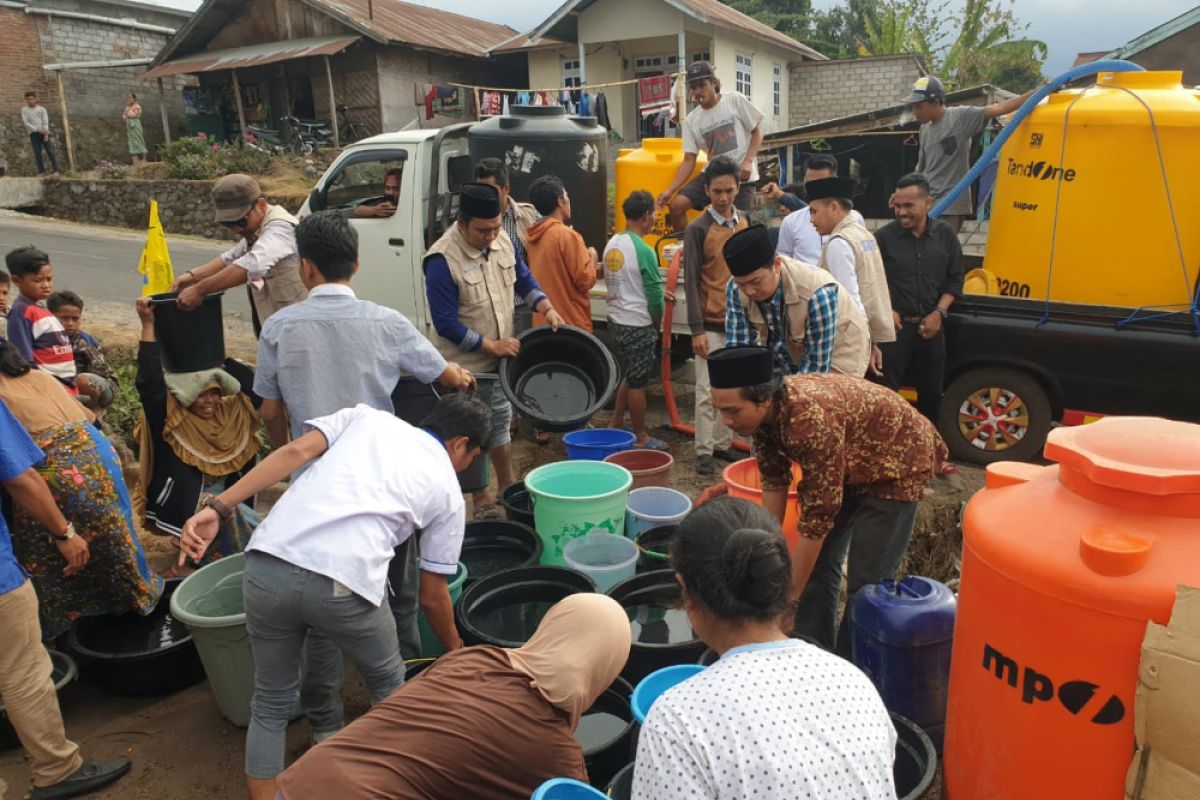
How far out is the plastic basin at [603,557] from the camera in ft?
11.5

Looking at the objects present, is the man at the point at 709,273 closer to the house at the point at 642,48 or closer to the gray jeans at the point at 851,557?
the gray jeans at the point at 851,557

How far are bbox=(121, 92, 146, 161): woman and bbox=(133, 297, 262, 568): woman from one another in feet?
59.9

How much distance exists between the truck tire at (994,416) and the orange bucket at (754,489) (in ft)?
7.04

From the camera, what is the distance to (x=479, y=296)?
450 centimetres

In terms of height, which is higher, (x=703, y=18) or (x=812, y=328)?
(x=703, y=18)

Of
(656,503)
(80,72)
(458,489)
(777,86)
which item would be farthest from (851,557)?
(80,72)

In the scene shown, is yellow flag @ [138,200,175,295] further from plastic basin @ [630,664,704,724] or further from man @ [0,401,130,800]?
plastic basin @ [630,664,704,724]

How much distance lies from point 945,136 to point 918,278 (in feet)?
5.94

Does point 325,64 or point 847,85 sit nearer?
point 325,64

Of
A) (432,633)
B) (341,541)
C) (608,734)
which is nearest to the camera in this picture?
(341,541)

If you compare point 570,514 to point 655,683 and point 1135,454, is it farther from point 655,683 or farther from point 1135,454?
point 1135,454

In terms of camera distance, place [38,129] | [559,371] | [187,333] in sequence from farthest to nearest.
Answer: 1. [38,129]
2. [559,371]
3. [187,333]

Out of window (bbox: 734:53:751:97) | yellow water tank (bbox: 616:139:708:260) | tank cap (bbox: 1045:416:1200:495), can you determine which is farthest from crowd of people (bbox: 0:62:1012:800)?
window (bbox: 734:53:751:97)

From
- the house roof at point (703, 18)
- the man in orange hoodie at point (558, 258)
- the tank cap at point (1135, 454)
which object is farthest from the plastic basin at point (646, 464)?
the house roof at point (703, 18)
